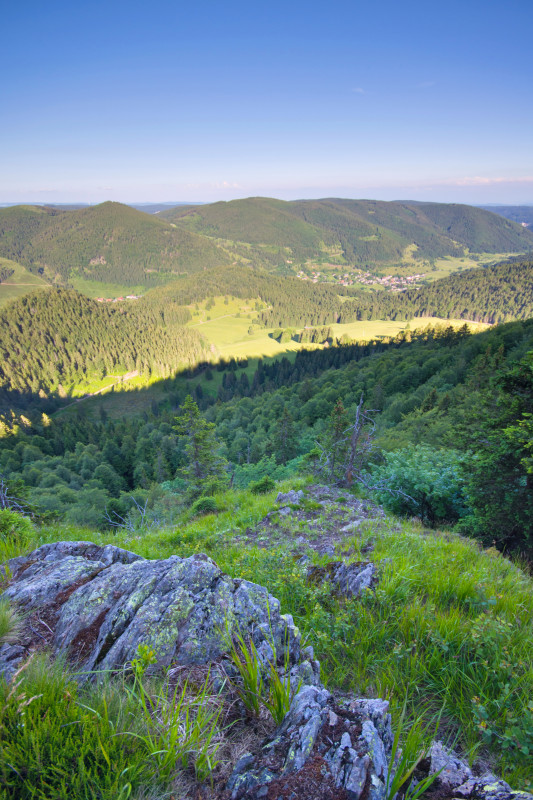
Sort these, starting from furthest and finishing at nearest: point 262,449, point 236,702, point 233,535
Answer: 1. point 262,449
2. point 233,535
3. point 236,702

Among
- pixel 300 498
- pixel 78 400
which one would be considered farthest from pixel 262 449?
pixel 78 400

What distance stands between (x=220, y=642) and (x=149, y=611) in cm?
99

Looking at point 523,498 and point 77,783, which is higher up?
point 77,783

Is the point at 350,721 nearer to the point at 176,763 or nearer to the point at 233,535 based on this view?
the point at 176,763

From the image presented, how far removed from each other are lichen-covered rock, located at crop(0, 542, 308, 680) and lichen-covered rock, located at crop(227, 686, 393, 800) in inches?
25.5

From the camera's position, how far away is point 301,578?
5469 millimetres

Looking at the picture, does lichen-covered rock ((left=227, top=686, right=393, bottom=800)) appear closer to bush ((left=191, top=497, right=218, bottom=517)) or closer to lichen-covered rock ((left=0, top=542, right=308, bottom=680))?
lichen-covered rock ((left=0, top=542, right=308, bottom=680))

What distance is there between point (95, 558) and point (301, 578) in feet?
12.3

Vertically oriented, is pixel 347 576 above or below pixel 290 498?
above

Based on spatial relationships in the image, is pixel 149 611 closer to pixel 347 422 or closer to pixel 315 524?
pixel 315 524

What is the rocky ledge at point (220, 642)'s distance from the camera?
2285 millimetres

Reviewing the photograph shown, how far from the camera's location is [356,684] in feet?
11.3

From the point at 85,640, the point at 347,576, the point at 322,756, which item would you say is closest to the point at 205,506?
the point at 347,576

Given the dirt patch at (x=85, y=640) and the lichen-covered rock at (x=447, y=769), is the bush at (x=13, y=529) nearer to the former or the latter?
the dirt patch at (x=85, y=640)
